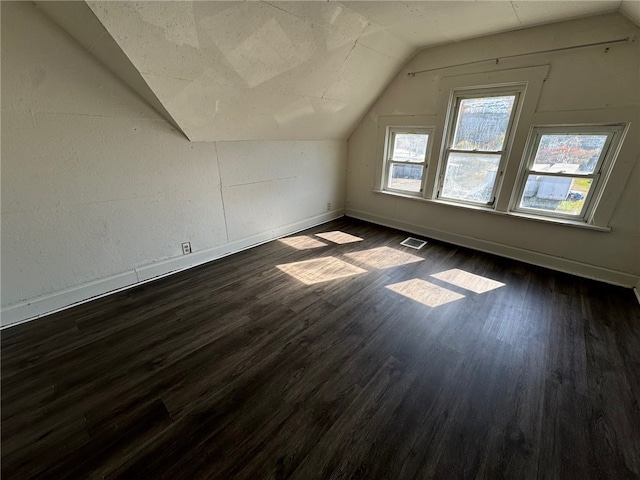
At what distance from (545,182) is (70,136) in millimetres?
4397

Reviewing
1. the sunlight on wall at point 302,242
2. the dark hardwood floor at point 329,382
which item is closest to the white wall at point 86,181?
the dark hardwood floor at point 329,382

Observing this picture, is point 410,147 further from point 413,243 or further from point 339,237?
point 339,237

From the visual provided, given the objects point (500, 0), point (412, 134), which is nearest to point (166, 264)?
point (412, 134)

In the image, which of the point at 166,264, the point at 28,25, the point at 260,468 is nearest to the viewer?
the point at 260,468

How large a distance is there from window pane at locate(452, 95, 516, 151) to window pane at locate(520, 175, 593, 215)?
578 mm

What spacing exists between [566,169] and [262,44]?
314 centimetres

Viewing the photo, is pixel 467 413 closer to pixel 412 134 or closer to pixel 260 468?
pixel 260 468

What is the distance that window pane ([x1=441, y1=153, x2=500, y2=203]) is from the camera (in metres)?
3.17

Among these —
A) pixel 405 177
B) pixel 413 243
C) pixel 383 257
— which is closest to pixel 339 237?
pixel 383 257

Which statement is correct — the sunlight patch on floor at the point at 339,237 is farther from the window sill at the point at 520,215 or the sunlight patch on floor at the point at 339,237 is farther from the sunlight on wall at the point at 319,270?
the window sill at the point at 520,215

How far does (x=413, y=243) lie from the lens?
3.57m

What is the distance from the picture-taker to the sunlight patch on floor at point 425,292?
2377 mm

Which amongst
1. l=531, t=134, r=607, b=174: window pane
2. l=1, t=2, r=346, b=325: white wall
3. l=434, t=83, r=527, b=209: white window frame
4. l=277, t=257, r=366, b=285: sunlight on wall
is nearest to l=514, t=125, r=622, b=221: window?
l=531, t=134, r=607, b=174: window pane

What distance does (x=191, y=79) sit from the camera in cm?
204
